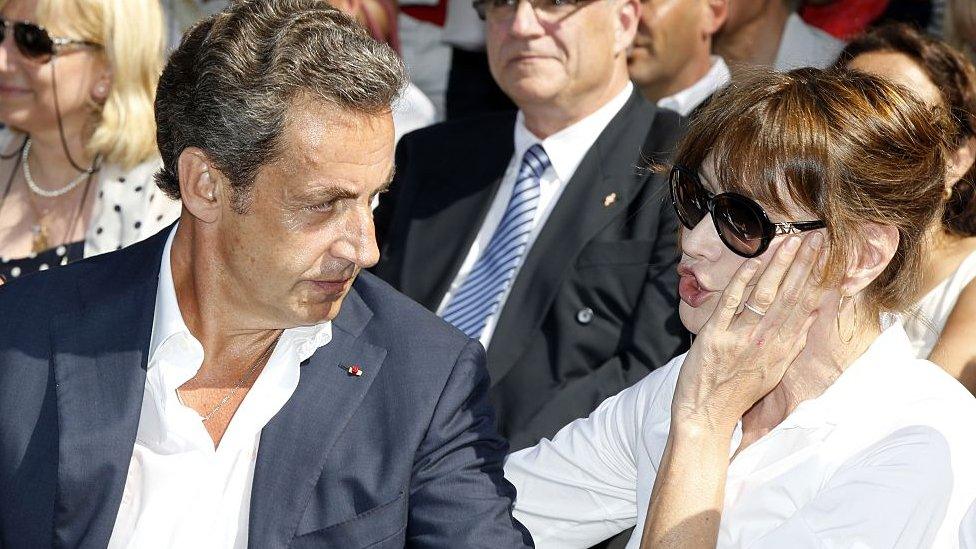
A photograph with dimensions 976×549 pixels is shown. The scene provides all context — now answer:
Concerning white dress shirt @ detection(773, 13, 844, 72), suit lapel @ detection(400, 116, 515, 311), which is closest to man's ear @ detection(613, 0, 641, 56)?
suit lapel @ detection(400, 116, 515, 311)

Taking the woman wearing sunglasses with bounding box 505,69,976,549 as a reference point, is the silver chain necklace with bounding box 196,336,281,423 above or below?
below

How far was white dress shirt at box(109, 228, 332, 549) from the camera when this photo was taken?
8.50 ft

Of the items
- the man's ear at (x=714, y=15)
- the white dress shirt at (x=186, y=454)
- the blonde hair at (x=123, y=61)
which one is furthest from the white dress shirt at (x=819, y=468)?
the man's ear at (x=714, y=15)

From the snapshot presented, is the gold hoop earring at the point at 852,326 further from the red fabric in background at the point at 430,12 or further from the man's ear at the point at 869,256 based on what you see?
the red fabric in background at the point at 430,12

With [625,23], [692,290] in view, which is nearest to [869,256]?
[692,290]

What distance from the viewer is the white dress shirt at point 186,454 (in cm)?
259

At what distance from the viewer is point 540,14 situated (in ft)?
13.6

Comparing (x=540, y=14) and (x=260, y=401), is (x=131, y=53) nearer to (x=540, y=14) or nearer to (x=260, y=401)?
(x=540, y=14)

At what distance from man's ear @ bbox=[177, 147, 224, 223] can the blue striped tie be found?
50.0 inches

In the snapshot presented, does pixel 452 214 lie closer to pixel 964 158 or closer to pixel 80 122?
pixel 80 122

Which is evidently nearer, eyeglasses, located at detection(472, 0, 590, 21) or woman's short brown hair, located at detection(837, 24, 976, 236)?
woman's short brown hair, located at detection(837, 24, 976, 236)

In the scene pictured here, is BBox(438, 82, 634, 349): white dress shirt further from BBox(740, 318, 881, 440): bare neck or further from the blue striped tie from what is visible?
BBox(740, 318, 881, 440): bare neck

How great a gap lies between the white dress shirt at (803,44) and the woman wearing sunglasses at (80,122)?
2464 mm

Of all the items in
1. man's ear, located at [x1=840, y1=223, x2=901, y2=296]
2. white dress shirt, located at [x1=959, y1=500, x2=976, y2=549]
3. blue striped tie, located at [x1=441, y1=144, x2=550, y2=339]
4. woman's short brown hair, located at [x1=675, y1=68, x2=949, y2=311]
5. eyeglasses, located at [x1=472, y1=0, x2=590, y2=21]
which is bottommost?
blue striped tie, located at [x1=441, y1=144, x2=550, y2=339]
